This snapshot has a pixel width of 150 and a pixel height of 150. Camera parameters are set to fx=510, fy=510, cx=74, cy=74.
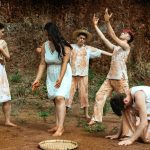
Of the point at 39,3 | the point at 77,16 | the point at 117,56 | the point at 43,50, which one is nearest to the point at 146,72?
the point at 77,16

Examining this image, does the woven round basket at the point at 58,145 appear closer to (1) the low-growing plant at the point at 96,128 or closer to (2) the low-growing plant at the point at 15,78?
(1) the low-growing plant at the point at 96,128

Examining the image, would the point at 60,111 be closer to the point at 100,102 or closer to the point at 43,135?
the point at 43,135

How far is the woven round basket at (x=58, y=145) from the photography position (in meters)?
6.24

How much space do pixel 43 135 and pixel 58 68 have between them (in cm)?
97

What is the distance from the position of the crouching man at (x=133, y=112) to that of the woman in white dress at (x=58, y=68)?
886 millimetres

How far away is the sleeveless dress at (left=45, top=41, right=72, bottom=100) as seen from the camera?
23.4ft

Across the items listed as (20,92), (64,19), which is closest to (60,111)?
(20,92)

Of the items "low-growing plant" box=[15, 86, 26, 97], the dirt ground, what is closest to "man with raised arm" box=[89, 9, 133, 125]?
the dirt ground

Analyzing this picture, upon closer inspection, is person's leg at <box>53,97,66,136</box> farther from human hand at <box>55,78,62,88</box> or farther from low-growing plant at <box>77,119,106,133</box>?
low-growing plant at <box>77,119,106,133</box>

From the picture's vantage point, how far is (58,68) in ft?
23.7

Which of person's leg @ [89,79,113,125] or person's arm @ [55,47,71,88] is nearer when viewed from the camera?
person's arm @ [55,47,71,88]

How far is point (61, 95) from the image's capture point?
709 cm

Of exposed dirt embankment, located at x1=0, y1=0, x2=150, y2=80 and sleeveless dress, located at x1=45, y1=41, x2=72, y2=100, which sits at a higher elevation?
exposed dirt embankment, located at x1=0, y1=0, x2=150, y2=80

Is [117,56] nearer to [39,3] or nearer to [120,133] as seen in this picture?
[120,133]
